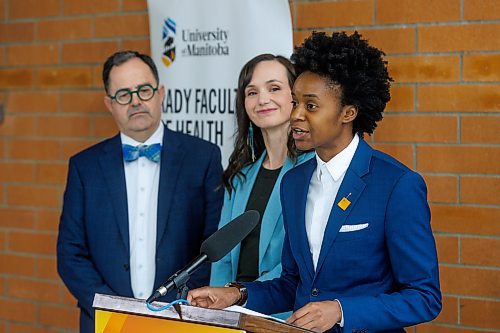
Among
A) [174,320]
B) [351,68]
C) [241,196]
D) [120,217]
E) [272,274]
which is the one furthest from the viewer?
[120,217]

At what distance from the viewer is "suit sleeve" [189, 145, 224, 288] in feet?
9.71

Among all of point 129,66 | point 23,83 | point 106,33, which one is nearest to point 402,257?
point 129,66

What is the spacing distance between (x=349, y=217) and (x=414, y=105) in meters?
1.23

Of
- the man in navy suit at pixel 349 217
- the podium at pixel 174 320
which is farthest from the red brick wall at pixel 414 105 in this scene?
the podium at pixel 174 320

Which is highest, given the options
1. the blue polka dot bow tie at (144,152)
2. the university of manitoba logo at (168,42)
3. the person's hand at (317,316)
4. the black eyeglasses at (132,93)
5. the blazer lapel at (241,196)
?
the university of manitoba logo at (168,42)

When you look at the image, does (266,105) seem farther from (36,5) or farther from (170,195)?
(36,5)

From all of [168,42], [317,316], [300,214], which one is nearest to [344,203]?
[300,214]

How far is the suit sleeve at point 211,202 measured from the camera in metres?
2.96

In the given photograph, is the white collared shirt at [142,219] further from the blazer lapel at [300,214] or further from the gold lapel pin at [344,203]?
the gold lapel pin at [344,203]

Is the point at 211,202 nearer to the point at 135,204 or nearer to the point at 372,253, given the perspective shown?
the point at 135,204

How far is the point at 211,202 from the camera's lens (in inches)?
118

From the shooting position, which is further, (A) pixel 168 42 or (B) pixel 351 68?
(A) pixel 168 42

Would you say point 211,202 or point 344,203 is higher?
point 344,203

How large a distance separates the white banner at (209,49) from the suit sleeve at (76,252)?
0.66 m
